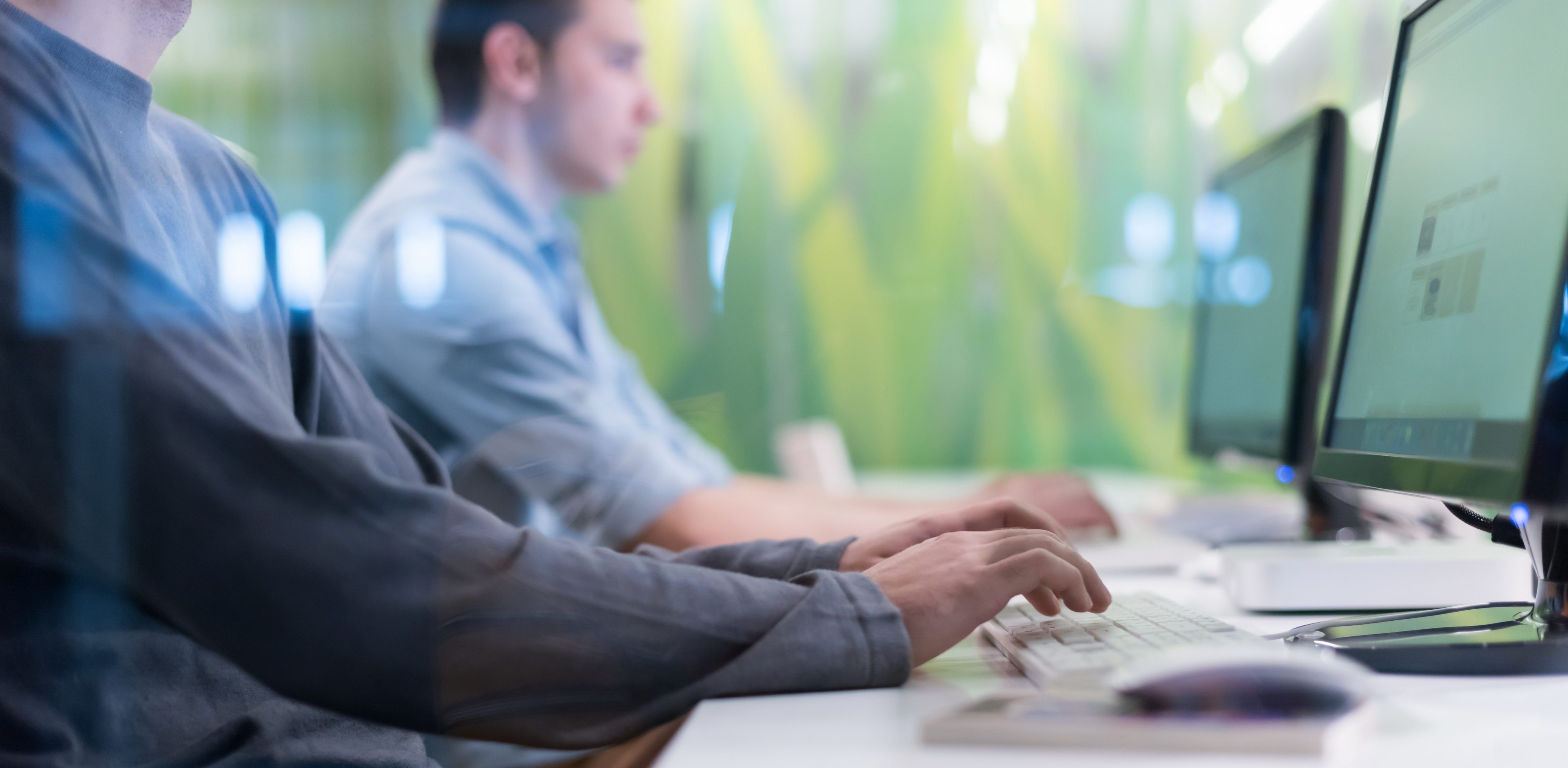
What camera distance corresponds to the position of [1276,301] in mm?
1164

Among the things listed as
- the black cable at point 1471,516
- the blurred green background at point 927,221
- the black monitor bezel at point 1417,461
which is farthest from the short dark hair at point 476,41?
the black cable at point 1471,516

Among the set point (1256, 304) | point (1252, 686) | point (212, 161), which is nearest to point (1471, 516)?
point (1252, 686)

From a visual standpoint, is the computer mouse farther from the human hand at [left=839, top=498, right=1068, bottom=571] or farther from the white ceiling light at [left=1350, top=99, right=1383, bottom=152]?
the white ceiling light at [left=1350, top=99, right=1383, bottom=152]

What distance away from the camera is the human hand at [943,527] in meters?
0.70

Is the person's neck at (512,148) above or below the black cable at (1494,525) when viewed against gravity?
above

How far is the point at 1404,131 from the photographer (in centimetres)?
78

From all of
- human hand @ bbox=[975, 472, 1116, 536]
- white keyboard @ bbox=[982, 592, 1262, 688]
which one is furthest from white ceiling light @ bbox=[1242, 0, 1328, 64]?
white keyboard @ bbox=[982, 592, 1262, 688]

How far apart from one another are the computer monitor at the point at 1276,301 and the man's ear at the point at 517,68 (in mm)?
997

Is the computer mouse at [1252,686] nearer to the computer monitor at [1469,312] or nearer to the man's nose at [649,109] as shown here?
the computer monitor at [1469,312]

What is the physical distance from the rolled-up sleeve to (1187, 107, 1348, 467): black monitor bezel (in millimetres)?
676

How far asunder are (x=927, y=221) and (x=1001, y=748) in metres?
2.19

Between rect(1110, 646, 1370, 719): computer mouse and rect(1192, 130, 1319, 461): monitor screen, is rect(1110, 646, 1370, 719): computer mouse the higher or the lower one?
the lower one

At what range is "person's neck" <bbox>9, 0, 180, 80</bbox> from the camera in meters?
0.58

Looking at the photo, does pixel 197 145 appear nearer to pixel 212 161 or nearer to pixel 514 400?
pixel 212 161
